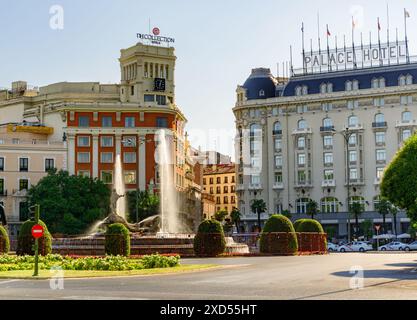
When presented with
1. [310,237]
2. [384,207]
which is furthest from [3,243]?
[384,207]

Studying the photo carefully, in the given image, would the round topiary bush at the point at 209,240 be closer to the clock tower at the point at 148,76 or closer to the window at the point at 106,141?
the window at the point at 106,141

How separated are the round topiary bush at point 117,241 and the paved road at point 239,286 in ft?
40.0

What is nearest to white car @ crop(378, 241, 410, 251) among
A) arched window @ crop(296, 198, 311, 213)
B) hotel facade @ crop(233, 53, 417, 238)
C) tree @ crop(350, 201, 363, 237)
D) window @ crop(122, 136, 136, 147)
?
tree @ crop(350, 201, 363, 237)

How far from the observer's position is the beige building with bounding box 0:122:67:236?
101m

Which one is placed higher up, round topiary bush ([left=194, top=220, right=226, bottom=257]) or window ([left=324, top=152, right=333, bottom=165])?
window ([left=324, top=152, right=333, bottom=165])

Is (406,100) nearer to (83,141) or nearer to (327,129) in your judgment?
(327,129)

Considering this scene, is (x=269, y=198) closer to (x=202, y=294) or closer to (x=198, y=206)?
(x=198, y=206)

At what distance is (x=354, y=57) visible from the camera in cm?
12062

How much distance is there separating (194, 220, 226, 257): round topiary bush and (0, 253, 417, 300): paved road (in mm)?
14469

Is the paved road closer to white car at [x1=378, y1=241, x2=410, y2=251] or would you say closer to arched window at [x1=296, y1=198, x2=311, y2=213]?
white car at [x1=378, y1=241, x2=410, y2=251]

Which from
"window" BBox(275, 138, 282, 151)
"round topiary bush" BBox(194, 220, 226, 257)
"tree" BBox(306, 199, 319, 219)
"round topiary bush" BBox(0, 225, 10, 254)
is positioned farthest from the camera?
"window" BBox(275, 138, 282, 151)
